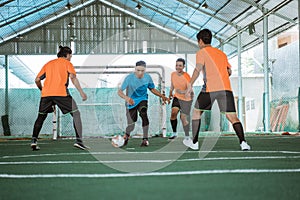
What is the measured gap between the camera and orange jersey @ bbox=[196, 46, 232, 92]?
282 inches

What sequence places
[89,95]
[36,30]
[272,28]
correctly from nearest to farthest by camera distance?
[89,95] → [272,28] → [36,30]

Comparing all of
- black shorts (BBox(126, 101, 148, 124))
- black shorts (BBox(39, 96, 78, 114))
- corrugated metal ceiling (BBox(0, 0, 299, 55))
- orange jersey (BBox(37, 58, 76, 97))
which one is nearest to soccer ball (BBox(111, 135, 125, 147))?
black shorts (BBox(126, 101, 148, 124))

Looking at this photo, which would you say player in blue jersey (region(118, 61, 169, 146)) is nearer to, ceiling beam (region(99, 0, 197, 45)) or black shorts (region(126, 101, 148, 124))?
black shorts (region(126, 101, 148, 124))

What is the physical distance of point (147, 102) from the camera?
9.39 metres

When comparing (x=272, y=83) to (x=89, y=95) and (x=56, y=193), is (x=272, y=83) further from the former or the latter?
(x=56, y=193)

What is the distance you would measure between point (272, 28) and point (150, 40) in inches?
371

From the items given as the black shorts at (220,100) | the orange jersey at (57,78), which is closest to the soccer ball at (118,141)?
the orange jersey at (57,78)

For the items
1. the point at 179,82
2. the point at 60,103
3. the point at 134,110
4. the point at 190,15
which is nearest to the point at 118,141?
the point at 134,110

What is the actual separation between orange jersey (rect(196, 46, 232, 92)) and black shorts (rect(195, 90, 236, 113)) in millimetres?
67

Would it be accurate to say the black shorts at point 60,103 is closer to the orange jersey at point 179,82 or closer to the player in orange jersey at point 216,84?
the player in orange jersey at point 216,84

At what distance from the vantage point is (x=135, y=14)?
31.7 meters

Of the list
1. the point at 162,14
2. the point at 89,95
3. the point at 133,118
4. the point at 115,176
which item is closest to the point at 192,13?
the point at 162,14

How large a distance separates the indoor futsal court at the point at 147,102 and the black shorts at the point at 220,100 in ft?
0.05

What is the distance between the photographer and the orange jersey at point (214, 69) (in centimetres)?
717
